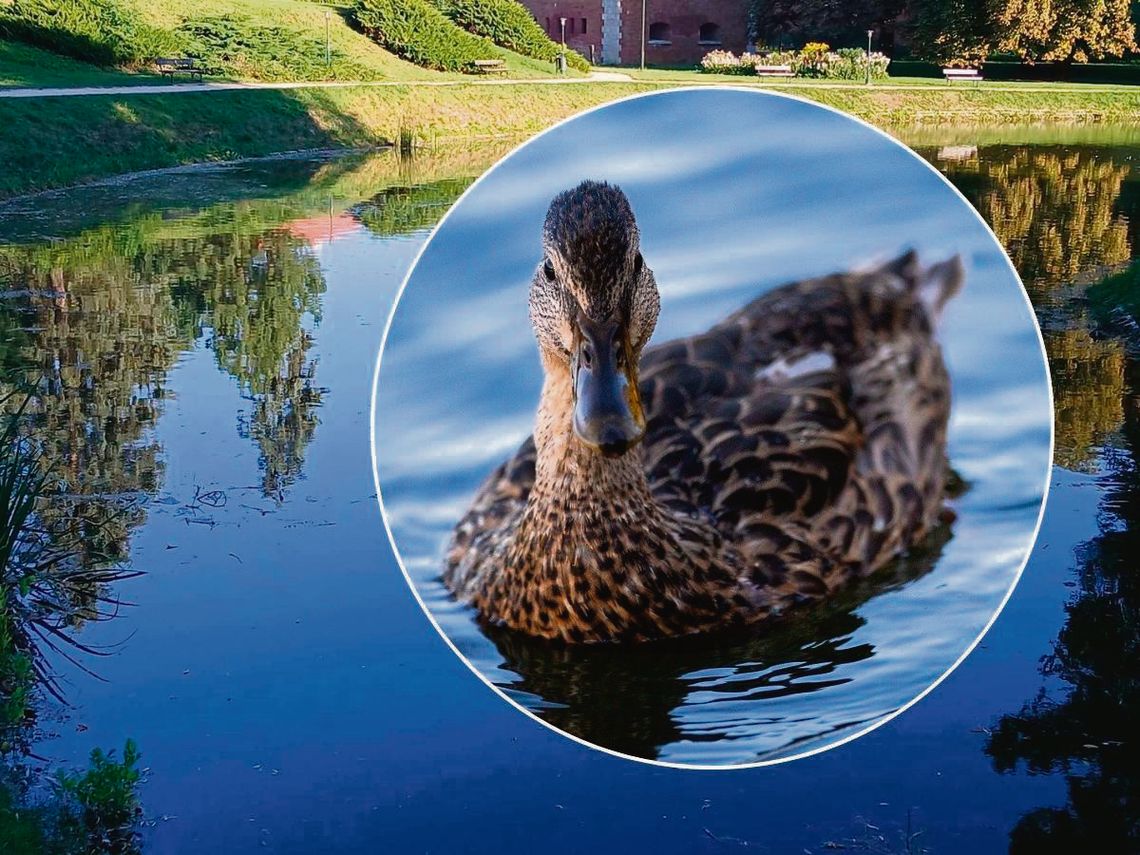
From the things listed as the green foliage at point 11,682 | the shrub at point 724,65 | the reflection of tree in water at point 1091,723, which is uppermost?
the shrub at point 724,65

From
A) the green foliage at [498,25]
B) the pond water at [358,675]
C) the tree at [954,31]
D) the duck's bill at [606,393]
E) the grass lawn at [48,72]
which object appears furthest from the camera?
the tree at [954,31]

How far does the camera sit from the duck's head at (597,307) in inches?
49.0

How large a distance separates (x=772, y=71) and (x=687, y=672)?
128 ft

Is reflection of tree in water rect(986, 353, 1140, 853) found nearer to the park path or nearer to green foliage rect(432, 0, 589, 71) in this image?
the park path

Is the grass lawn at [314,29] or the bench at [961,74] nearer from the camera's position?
the grass lawn at [314,29]

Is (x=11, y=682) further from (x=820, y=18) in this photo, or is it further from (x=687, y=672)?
(x=820, y=18)

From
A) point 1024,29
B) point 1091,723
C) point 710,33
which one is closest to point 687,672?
point 1091,723

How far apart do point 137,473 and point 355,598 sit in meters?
2.70

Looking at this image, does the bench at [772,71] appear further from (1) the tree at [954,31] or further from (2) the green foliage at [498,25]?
(1) the tree at [954,31]

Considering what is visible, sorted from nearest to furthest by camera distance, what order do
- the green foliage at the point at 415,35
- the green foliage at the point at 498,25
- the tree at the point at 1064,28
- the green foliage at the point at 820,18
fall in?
1. the green foliage at the point at 415,35
2. the green foliage at the point at 498,25
3. the tree at the point at 1064,28
4. the green foliage at the point at 820,18

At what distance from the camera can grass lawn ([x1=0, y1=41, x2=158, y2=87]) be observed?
24.7 metres

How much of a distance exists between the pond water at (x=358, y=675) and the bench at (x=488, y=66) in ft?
80.9

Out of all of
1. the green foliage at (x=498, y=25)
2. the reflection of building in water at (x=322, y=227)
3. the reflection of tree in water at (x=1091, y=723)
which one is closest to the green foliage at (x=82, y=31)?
the green foliage at (x=498, y=25)

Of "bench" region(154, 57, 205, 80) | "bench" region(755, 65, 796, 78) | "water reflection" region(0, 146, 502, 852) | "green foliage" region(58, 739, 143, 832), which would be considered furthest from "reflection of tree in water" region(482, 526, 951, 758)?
"bench" region(755, 65, 796, 78)
